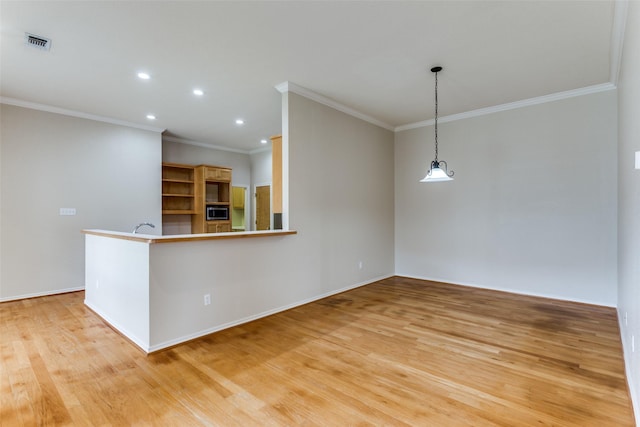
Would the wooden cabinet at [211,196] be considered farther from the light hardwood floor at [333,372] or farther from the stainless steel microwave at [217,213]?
the light hardwood floor at [333,372]

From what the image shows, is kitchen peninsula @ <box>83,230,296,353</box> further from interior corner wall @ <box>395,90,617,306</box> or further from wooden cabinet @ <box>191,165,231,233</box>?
interior corner wall @ <box>395,90,617,306</box>

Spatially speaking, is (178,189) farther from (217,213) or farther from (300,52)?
(300,52)

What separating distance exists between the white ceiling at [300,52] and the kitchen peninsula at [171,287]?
188 centimetres

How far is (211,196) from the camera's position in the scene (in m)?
7.60

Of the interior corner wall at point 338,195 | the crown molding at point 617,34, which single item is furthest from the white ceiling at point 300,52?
the interior corner wall at point 338,195

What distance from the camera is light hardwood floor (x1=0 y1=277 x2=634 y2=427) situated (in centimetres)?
197

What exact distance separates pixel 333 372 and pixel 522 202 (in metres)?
4.00

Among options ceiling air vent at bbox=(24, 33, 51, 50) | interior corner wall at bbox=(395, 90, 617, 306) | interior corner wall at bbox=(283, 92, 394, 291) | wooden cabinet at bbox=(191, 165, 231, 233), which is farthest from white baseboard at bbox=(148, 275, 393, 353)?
wooden cabinet at bbox=(191, 165, 231, 233)

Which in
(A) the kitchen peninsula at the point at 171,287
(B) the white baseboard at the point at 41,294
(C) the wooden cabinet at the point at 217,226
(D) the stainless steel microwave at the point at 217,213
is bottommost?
(B) the white baseboard at the point at 41,294

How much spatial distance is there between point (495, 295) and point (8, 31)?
6447 millimetres

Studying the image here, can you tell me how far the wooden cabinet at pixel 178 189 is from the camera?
22.4ft

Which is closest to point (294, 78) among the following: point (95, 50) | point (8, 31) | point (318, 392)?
point (95, 50)

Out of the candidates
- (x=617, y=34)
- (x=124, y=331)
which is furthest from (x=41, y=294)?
(x=617, y=34)

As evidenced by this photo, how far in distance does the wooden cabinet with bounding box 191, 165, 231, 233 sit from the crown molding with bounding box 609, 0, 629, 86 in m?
6.59
